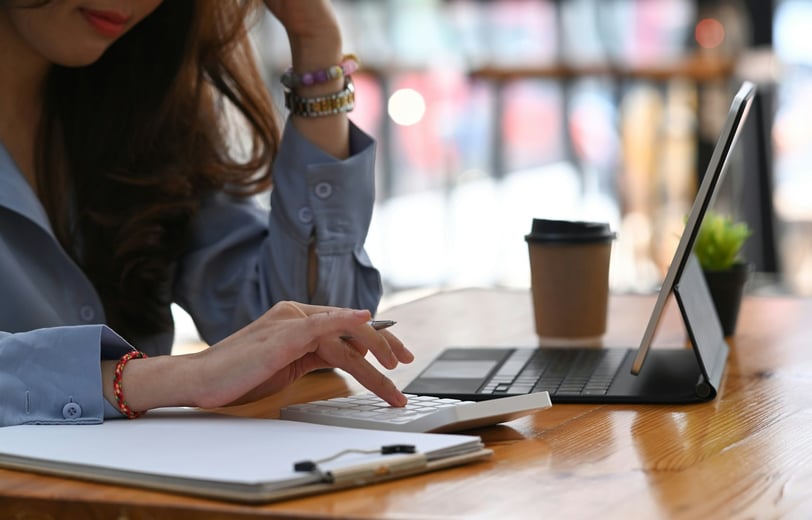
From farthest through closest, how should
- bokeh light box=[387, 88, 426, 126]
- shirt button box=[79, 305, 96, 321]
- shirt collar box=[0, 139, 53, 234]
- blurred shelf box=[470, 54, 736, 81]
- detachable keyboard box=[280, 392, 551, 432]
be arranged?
bokeh light box=[387, 88, 426, 126] → blurred shelf box=[470, 54, 736, 81] → shirt button box=[79, 305, 96, 321] → shirt collar box=[0, 139, 53, 234] → detachable keyboard box=[280, 392, 551, 432]

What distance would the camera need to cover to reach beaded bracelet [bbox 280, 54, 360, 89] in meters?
1.46

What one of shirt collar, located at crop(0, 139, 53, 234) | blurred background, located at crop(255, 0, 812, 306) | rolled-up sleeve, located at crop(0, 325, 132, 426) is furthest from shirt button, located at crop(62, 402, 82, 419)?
blurred background, located at crop(255, 0, 812, 306)

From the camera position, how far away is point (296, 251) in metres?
1.45

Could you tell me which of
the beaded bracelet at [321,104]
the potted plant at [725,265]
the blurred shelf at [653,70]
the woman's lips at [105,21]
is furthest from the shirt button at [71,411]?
the blurred shelf at [653,70]

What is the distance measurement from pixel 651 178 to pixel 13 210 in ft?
9.70

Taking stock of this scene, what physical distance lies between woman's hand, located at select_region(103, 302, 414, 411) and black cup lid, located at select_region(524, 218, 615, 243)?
15.8 inches

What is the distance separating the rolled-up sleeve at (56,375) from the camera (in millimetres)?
921

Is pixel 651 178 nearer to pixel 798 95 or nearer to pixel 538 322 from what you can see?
pixel 798 95

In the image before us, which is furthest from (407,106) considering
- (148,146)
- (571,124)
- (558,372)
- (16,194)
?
(558,372)

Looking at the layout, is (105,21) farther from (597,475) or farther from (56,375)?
(597,475)

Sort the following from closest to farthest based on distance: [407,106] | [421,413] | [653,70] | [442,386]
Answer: [421,413]
[442,386]
[653,70]
[407,106]

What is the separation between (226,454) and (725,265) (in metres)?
0.82

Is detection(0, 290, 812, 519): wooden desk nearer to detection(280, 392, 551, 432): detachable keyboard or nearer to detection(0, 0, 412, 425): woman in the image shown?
detection(280, 392, 551, 432): detachable keyboard

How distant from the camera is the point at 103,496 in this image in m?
0.72
